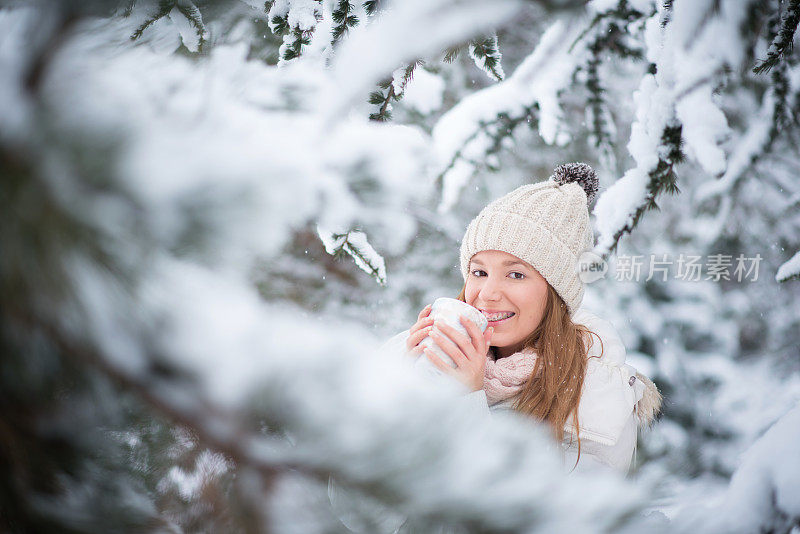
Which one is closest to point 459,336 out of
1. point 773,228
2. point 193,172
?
point 193,172

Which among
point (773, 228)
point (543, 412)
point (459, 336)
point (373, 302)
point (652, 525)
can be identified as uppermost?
point (652, 525)

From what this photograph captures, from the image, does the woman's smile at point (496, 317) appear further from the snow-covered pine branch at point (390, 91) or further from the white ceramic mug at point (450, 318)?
the snow-covered pine branch at point (390, 91)

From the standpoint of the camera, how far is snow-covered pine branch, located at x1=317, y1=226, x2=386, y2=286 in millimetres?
1336

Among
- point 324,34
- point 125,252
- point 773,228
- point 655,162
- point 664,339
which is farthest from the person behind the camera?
point 664,339

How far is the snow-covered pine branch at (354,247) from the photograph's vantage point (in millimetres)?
1336

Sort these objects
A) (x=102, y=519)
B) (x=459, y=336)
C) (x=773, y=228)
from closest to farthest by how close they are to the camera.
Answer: (x=102, y=519) → (x=459, y=336) → (x=773, y=228)

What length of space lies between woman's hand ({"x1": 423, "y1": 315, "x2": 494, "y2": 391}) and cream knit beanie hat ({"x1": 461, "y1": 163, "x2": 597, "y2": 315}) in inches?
17.3

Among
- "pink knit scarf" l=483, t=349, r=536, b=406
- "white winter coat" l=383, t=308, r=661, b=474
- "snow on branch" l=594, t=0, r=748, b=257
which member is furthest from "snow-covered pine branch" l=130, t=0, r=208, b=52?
"pink knit scarf" l=483, t=349, r=536, b=406

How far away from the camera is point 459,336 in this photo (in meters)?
1.52

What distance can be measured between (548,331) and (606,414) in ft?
1.17

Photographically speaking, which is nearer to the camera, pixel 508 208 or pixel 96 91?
pixel 96 91

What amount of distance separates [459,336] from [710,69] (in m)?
0.94

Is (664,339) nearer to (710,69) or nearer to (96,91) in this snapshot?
(710,69)

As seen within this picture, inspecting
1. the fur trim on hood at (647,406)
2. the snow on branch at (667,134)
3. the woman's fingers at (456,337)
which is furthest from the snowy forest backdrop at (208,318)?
the fur trim on hood at (647,406)
